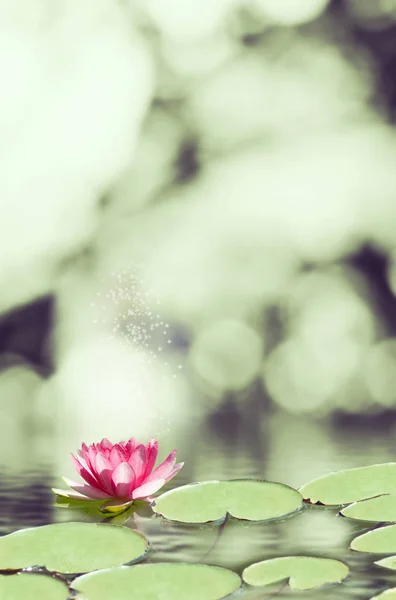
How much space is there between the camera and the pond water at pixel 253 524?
933 millimetres

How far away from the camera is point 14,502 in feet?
4.63

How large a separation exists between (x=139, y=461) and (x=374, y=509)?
0.37 metres

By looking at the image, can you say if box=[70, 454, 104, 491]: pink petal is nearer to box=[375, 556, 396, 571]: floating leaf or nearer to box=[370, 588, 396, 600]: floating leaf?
box=[375, 556, 396, 571]: floating leaf

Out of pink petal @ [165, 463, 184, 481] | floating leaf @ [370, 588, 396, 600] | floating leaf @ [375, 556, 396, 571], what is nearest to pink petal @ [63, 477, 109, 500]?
pink petal @ [165, 463, 184, 481]

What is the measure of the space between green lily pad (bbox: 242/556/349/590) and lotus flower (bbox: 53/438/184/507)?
1.39 ft

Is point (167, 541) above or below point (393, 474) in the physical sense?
below

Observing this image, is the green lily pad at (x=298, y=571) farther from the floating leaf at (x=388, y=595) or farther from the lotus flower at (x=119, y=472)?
the lotus flower at (x=119, y=472)

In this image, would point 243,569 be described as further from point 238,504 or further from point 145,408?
point 145,408

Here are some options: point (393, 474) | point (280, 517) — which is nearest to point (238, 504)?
point (280, 517)

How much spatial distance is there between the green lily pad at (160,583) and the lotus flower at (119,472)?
396 mm

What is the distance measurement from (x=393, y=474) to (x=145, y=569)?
2.11 ft

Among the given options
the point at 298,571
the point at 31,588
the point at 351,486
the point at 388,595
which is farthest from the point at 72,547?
the point at 351,486

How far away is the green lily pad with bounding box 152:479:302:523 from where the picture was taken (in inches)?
47.3

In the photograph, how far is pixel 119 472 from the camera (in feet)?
4.18
